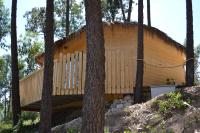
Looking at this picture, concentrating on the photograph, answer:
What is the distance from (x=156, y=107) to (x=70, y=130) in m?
2.71

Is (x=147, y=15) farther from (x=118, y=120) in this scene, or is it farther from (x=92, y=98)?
(x=92, y=98)

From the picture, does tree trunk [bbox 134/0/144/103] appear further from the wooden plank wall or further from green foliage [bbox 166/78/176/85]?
green foliage [bbox 166/78/176/85]

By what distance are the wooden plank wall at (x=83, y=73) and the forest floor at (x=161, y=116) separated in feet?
10.7

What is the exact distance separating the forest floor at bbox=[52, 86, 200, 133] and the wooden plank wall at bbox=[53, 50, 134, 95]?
3270mm

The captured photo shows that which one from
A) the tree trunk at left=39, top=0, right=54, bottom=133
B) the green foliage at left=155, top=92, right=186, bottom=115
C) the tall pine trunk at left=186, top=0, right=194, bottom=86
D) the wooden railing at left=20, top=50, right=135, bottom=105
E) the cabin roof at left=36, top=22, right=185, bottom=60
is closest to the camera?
the green foliage at left=155, top=92, right=186, bottom=115

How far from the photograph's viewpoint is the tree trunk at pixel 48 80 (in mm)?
14695

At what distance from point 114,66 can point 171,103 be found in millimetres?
4871

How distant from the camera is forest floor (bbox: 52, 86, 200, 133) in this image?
39.4ft

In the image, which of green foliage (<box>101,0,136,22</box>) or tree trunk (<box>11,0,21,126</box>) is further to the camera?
green foliage (<box>101,0,136,22</box>)

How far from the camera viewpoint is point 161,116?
12.9 metres

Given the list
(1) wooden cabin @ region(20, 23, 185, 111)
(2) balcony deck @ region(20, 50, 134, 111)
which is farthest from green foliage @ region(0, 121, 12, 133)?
(2) balcony deck @ region(20, 50, 134, 111)

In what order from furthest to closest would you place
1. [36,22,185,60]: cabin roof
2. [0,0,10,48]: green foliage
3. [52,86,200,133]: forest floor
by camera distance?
[0,0,10,48]: green foliage
[36,22,185,60]: cabin roof
[52,86,200,133]: forest floor

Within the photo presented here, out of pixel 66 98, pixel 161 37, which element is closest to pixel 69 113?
pixel 66 98

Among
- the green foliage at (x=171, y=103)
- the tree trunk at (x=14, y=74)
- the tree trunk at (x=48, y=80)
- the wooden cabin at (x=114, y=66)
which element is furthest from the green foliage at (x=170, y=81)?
the tree trunk at (x=48, y=80)
